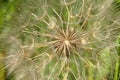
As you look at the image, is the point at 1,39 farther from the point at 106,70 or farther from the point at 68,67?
the point at 106,70

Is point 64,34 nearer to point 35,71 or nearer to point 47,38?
point 47,38

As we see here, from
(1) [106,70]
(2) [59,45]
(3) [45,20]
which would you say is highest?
(3) [45,20]

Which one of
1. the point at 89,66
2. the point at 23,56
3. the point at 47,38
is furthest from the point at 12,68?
the point at 89,66

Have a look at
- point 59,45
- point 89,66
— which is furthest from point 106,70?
point 59,45

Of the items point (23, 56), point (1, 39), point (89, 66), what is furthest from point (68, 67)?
point (1, 39)

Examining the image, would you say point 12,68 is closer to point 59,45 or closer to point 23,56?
point 23,56

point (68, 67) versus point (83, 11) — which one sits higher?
point (83, 11)

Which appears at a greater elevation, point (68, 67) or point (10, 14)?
point (10, 14)
